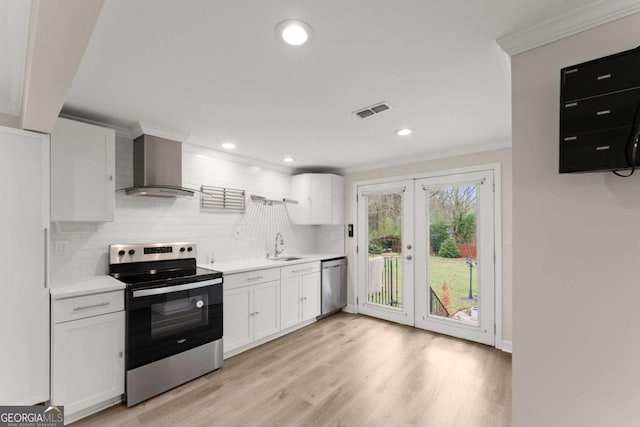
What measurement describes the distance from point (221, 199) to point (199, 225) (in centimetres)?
45

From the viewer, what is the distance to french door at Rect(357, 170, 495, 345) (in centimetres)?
355

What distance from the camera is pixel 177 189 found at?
116 inches

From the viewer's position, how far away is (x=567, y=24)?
132 cm

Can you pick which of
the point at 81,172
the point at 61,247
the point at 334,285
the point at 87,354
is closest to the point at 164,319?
the point at 87,354

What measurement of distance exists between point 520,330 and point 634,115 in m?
1.02

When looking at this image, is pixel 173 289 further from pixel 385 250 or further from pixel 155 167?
pixel 385 250

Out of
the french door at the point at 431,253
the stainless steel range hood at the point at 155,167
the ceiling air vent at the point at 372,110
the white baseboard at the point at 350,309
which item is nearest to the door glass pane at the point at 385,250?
the french door at the point at 431,253

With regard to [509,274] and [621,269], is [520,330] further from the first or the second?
[509,274]

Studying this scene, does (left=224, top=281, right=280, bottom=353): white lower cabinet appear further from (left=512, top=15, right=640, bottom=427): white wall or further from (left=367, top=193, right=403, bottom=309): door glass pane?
(left=512, top=15, right=640, bottom=427): white wall

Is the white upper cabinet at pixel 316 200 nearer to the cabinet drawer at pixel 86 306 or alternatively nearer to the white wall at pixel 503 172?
the white wall at pixel 503 172

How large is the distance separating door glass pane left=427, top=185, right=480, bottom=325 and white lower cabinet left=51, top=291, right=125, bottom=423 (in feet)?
11.6

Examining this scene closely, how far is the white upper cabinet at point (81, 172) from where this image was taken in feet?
7.57

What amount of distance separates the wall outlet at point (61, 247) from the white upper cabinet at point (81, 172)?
0.35 m

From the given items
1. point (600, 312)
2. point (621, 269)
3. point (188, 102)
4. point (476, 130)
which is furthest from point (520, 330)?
point (188, 102)
